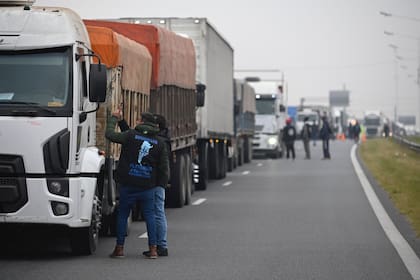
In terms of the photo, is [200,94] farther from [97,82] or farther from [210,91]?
[97,82]

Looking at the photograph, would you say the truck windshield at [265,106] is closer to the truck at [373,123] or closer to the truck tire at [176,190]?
the truck tire at [176,190]

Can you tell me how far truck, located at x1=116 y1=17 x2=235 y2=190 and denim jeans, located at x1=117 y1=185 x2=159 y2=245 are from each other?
13828 mm

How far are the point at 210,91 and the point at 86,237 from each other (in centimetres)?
1720

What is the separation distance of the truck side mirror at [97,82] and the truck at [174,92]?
3693 millimetres

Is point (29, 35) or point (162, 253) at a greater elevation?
point (29, 35)

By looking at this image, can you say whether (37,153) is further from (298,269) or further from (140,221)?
(140,221)

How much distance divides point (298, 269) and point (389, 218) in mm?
7813

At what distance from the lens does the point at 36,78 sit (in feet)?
46.9

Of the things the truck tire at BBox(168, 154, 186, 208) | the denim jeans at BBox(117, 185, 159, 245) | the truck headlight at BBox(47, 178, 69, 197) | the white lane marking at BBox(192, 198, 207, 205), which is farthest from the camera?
the white lane marking at BBox(192, 198, 207, 205)

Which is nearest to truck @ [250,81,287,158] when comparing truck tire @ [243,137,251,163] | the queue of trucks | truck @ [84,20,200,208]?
truck tire @ [243,137,251,163]

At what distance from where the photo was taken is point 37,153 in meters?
14.0

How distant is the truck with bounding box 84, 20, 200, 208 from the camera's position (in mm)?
21391

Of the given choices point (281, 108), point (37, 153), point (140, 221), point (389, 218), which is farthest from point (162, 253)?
point (281, 108)

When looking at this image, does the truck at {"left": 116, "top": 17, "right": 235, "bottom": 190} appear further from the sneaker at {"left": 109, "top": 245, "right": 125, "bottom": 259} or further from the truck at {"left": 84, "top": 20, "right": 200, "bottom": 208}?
the sneaker at {"left": 109, "top": 245, "right": 125, "bottom": 259}
